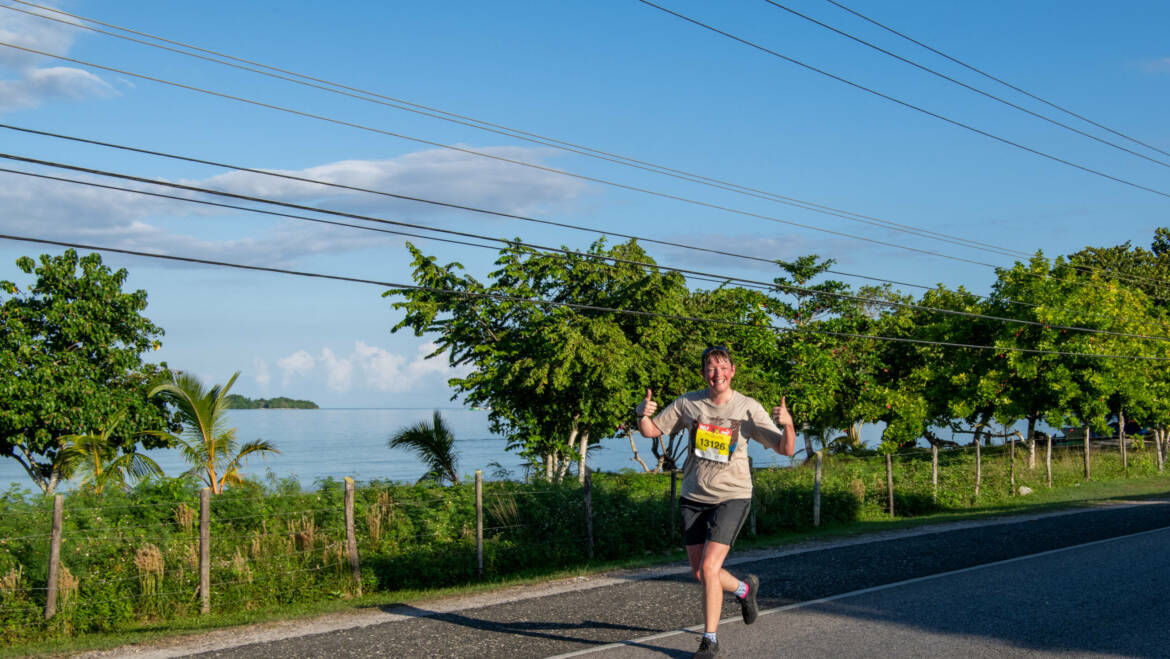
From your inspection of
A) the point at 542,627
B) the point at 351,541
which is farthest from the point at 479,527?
the point at 542,627

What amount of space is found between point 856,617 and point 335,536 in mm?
7869

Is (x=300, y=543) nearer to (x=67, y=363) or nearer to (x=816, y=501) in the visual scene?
(x=816, y=501)

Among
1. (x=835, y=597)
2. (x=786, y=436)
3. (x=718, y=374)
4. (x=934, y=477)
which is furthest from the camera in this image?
(x=934, y=477)

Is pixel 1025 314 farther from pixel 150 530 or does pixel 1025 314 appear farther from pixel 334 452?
pixel 334 452

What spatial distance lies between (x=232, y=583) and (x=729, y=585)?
785 cm

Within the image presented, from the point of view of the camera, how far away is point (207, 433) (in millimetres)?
17156

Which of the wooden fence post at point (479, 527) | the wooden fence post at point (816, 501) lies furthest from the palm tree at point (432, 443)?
the wooden fence post at point (479, 527)

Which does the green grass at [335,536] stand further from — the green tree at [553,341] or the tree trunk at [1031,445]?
the tree trunk at [1031,445]

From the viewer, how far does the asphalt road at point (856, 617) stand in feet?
21.1

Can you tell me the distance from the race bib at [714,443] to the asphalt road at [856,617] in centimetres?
145

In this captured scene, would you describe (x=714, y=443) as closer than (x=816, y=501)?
Yes

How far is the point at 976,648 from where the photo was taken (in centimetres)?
621

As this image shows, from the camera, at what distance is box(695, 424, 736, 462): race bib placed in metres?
6.04

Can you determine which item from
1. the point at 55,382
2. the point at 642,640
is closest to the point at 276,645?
the point at 642,640
